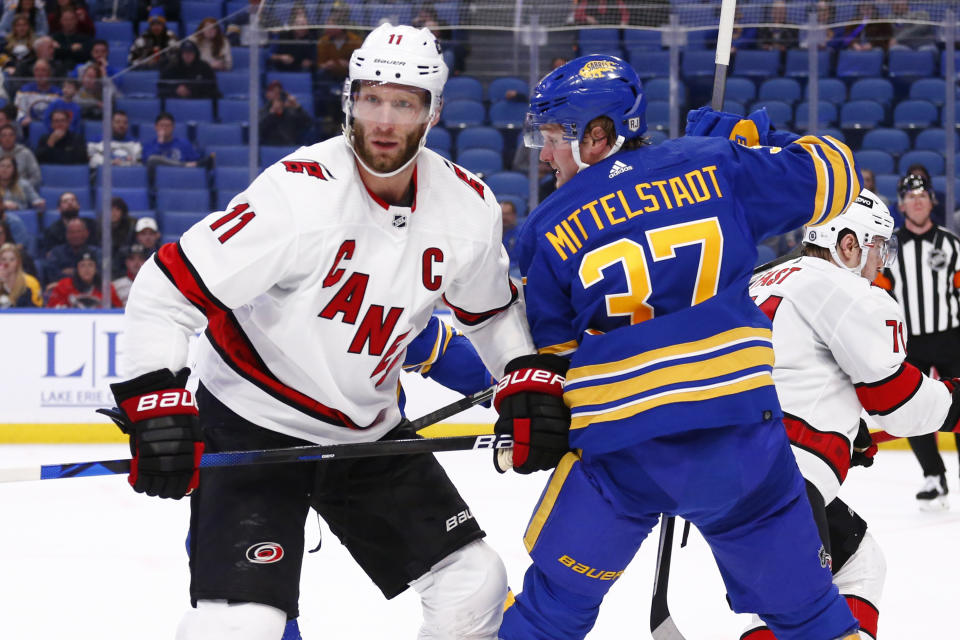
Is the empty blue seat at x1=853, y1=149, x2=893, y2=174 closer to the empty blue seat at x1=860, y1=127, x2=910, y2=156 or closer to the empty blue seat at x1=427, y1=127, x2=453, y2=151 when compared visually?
the empty blue seat at x1=860, y1=127, x2=910, y2=156

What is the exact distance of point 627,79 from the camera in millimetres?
2227

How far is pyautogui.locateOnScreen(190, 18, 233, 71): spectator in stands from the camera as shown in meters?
6.67

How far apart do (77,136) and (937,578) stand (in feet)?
16.5

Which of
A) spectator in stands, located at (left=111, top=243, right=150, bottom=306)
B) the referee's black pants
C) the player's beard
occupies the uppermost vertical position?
the player's beard

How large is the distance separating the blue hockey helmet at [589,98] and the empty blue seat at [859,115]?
4605mm

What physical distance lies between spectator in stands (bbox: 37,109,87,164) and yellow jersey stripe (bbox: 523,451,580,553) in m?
5.09

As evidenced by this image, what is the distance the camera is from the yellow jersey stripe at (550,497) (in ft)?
7.20

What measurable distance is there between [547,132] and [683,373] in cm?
53

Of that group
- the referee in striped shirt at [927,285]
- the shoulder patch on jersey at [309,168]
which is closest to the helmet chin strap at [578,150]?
the shoulder patch on jersey at [309,168]

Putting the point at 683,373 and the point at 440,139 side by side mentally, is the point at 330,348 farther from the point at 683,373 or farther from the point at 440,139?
the point at 440,139

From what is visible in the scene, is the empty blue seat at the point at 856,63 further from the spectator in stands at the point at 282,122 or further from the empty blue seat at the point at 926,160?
the spectator in stands at the point at 282,122

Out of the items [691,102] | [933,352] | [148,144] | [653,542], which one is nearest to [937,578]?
[653,542]

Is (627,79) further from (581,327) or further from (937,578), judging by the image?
(937,578)

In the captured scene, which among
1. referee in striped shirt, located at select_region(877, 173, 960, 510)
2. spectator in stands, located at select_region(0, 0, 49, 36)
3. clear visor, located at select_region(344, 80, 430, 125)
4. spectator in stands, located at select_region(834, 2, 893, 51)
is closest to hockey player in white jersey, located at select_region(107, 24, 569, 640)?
clear visor, located at select_region(344, 80, 430, 125)
